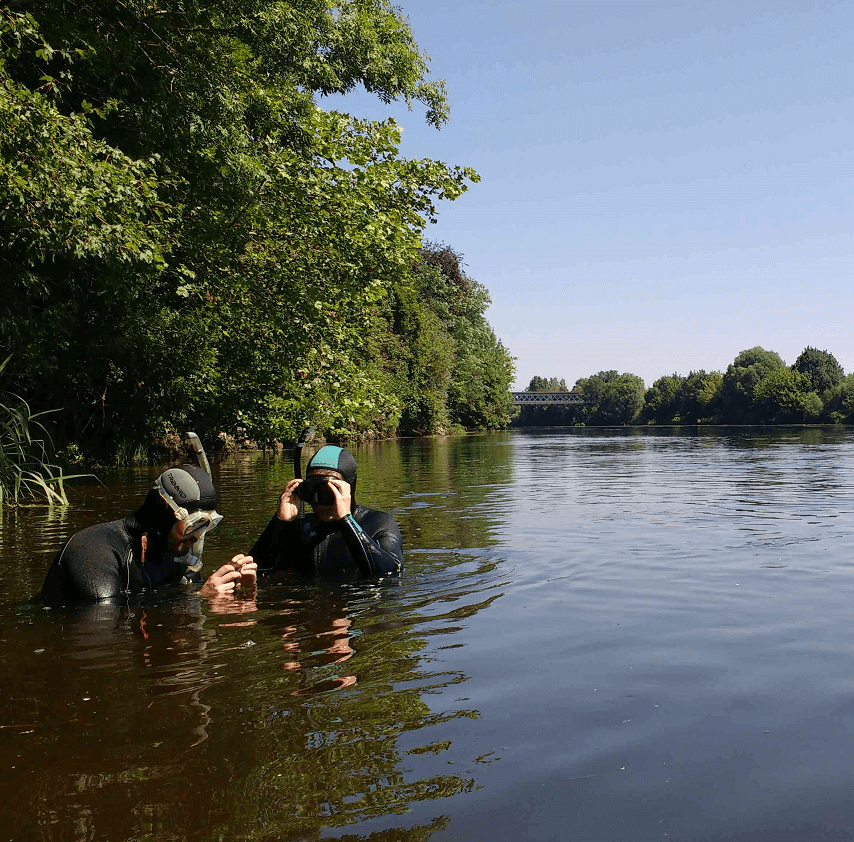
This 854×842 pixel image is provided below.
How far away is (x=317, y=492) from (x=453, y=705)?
2998mm

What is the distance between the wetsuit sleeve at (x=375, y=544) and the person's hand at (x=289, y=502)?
524mm

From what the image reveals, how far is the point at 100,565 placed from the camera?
6199 millimetres

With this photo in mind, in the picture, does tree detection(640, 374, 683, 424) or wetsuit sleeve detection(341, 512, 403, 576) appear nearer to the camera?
wetsuit sleeve detection(341, 512, 403, 576)

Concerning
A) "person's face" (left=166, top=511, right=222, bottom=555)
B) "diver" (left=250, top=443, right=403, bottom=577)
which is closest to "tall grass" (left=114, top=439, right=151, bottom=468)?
"diver" (left=250, top=443, right=403, bottom=577)

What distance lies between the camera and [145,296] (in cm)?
1902

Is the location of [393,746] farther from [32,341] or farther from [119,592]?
[32,341]

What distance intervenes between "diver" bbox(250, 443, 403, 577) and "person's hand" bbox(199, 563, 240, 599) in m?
0.74

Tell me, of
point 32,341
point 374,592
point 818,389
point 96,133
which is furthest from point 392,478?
point 818,389

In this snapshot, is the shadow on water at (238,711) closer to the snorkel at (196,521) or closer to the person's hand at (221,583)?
the person's hand at (221,583)

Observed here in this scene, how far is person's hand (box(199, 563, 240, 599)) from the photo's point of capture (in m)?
6.66

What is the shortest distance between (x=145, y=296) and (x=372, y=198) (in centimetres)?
554

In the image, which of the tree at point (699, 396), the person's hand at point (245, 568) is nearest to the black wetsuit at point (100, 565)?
the person's hand at point (245, 568)

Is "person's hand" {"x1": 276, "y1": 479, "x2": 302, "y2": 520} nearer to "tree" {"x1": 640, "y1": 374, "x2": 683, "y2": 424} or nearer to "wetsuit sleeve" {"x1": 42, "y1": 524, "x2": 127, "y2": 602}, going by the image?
"wetsuit sleeve" {"x1": 42, "y1": 524, "x2": 127, "y2": 602}

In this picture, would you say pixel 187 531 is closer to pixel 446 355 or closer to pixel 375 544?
pixel 375 544
